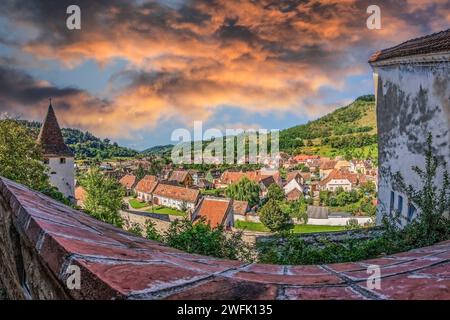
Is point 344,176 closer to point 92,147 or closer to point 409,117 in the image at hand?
point 92,147

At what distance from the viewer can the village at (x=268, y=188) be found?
7050 centimetres

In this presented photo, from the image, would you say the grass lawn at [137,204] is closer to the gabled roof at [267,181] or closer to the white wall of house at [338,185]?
the gabled roof at [267,181]

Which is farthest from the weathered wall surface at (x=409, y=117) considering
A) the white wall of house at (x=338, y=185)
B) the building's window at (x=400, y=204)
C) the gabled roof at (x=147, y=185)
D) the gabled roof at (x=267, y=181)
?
the white wall of house at (x=338, y=185)

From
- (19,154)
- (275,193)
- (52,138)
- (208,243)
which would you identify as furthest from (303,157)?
(208,243)

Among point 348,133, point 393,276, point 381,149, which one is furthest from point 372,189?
point 393,276

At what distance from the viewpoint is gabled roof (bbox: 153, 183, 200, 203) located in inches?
2531

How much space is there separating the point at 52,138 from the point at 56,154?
4.32ft

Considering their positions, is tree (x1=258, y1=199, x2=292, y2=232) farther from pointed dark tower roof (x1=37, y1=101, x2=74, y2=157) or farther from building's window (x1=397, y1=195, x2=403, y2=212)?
building's window (x1=397, y1=195, x2=403, y2=212)

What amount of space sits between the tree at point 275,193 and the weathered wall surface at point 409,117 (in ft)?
233

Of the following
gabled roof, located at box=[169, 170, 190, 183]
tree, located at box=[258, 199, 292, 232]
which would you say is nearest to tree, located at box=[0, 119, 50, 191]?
tree, located at box=[258, 199, 292, 232]

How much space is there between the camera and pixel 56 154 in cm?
3061

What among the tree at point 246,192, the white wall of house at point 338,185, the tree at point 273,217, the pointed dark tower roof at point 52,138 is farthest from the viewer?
the white wall of house at point 338,185

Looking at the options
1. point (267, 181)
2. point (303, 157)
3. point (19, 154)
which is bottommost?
point (267, 181)

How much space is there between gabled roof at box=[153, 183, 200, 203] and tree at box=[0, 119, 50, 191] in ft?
136
